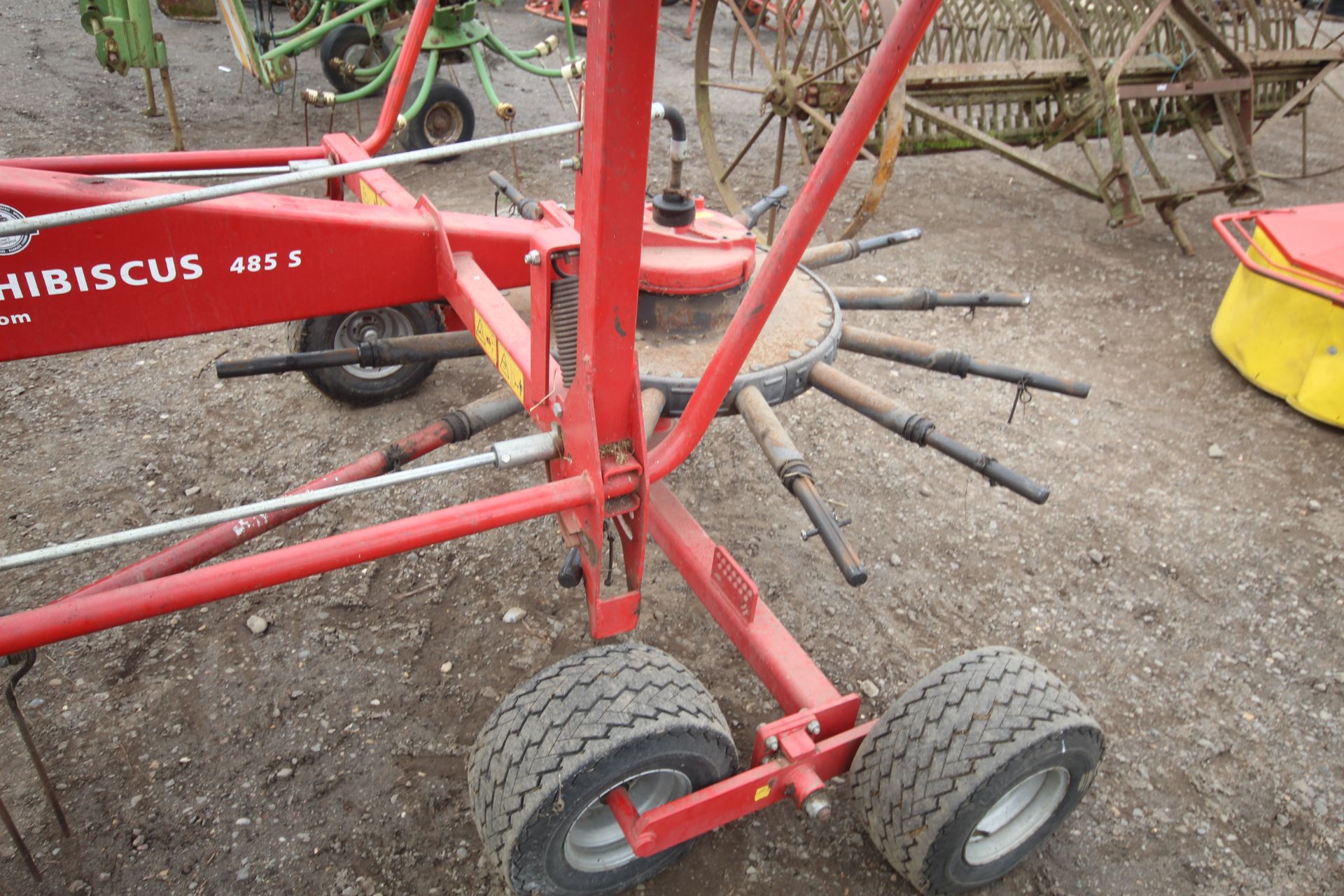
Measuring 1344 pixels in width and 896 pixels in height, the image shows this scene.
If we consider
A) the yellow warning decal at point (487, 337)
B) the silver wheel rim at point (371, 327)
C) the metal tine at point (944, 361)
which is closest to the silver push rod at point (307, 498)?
the yellow warning decal at point (487, 337)

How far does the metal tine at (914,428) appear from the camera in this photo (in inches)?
81.5

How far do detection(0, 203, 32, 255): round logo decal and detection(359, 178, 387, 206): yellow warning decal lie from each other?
1127 mm

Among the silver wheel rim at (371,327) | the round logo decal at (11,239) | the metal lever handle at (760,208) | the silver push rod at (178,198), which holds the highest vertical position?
the silver push rod at (178,198)

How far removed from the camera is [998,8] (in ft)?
19.3

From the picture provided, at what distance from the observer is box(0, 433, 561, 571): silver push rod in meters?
1.55

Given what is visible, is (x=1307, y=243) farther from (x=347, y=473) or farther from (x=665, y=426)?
(x=347, y=473)

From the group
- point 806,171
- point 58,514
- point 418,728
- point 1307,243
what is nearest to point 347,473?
point 418,728

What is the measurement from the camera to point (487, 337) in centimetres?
234

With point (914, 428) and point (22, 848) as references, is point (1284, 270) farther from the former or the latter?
point (22, 848)

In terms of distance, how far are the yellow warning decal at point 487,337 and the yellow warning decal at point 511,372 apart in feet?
0.08

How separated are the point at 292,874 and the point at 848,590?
6.12ft

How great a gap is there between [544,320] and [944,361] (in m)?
1.14

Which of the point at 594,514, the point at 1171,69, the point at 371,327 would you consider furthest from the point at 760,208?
the point at 1171,69

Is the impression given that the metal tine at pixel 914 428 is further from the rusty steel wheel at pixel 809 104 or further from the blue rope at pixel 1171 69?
the blue rope at pixel 1171 69
